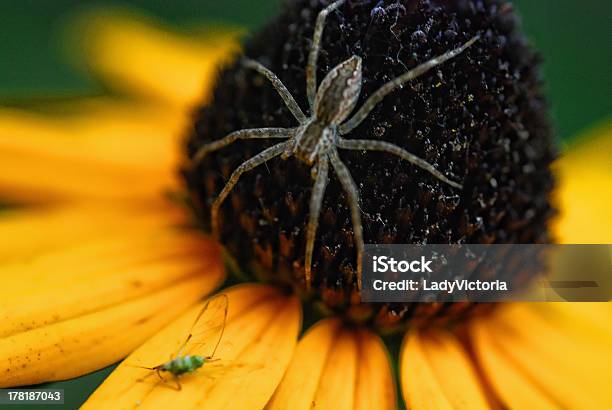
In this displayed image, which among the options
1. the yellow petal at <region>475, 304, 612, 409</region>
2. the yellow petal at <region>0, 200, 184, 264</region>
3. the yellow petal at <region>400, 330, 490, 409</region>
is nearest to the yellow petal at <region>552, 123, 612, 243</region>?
the yellow petal at <region>475, 304, 612, 409</region>

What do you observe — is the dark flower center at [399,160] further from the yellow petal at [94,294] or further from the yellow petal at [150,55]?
the yellow petal at [150,55]

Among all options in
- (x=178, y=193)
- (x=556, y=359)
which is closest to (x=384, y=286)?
(x=556, y=359)

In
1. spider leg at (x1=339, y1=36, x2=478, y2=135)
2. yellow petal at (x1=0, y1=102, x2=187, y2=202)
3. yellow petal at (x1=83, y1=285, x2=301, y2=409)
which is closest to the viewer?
yellow petal at (x1=83, y1=285, x2=301, y2=409)

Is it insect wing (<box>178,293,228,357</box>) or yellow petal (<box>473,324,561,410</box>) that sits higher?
insect wing (<box>178,293,228,357</box>)

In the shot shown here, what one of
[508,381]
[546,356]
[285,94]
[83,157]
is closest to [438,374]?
[508,381]

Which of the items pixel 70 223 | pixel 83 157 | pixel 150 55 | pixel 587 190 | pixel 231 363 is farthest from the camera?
pixel 150 55

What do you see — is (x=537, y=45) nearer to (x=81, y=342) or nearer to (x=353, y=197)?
(x=353, y=197)

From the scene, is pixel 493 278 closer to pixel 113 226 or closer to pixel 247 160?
pixel 247 160

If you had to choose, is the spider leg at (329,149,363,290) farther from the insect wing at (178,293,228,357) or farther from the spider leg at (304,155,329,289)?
the insect wing at (178,293,228,357)
